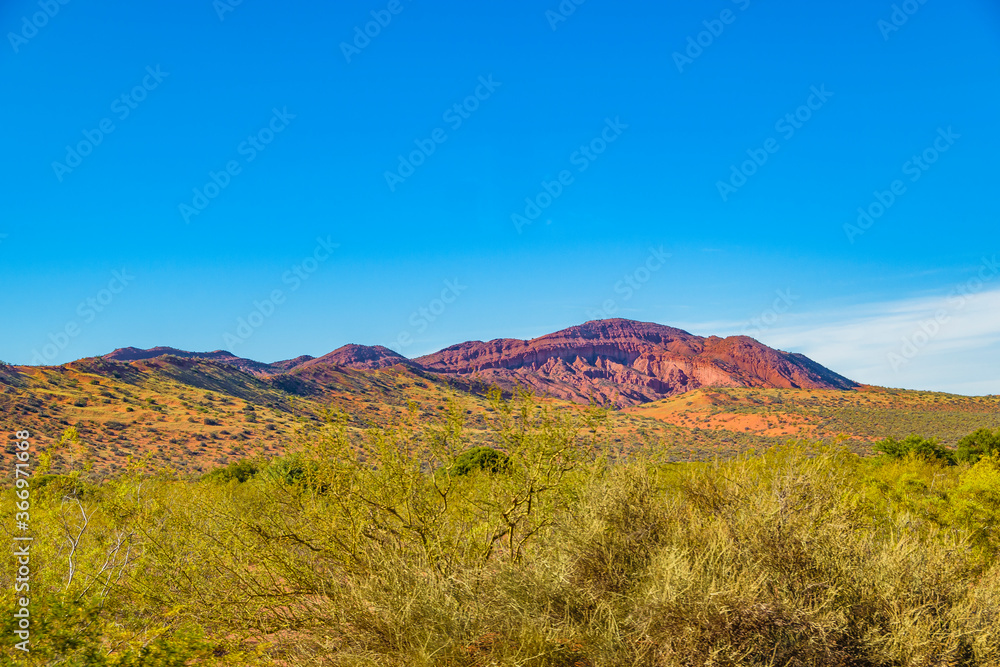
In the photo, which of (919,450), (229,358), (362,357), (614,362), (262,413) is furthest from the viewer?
(229,358)

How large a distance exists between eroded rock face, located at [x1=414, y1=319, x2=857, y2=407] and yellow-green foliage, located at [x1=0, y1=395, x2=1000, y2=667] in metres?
133

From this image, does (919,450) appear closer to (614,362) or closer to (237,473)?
(237,473)

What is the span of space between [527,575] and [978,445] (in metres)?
33.2

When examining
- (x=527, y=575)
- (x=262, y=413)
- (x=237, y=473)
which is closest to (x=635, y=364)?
(x=262, y=413)

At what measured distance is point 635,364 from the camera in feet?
565

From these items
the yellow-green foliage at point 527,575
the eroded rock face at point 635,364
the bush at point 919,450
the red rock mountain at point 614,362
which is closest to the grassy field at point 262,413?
the bush at point 919,450

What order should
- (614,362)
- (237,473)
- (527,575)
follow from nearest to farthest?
1. (527,575)
2. (237,473)
3. (614,362)

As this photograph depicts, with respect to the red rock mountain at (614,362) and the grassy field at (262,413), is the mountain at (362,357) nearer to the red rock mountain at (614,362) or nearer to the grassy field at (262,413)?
the red rock mountain at (614,362)

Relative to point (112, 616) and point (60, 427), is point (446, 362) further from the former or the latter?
point (112, 616)

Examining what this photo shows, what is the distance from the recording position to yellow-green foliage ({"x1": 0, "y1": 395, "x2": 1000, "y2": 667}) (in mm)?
5730

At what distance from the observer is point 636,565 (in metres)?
7.25

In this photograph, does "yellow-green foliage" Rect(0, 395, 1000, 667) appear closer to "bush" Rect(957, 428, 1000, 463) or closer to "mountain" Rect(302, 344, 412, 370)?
"bush" Rect(957, 428, 1000, 463)

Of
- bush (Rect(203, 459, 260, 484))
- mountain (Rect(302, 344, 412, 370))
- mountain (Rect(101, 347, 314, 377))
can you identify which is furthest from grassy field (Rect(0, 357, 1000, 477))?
mountain (Rect(101, 347, 314, 377))

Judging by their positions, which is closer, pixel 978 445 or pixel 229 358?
pixel 978 445
